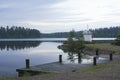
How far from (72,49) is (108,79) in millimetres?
45696

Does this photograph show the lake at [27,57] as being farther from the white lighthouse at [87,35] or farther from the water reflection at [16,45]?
the water reflection at [16,45]

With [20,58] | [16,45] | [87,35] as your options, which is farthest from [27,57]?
[16,45]

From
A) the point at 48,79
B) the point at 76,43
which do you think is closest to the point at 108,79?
the point at 48,79

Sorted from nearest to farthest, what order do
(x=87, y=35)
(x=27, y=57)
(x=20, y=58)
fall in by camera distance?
1. (x=20, y=58)
2. (x=27, y=57)
3. (x=87, y=35)

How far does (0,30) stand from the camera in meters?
195

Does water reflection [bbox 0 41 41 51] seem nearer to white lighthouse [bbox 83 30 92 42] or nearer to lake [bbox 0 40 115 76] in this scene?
white lighthouse [bbox 83 30 92 42]

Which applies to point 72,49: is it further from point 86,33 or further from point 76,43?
point 86,33

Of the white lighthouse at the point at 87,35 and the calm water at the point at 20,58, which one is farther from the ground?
the white lighthouse at the point at 87,35

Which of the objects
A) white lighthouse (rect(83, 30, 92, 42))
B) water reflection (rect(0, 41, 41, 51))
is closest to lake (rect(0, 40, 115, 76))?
white lighthouse (rect(83, 30, 92, 42))

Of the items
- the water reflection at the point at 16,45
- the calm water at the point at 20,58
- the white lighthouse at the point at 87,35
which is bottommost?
the water reflection at the point at 16,45

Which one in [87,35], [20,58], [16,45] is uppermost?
[87,35]

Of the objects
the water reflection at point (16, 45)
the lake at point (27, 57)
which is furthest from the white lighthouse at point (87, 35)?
the water reflection at point (16, 45)

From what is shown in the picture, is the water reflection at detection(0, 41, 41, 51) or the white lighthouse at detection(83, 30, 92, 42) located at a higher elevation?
the white lighthouse at detection(83, 30, 92, 42)

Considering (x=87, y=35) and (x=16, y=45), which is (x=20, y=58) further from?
(x=16, y=45)
